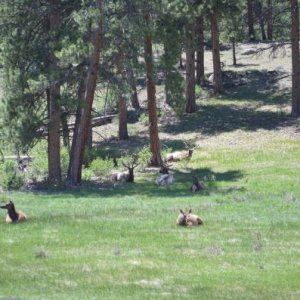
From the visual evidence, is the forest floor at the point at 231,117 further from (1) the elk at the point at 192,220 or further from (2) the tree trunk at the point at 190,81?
(1) the elk at the point at 192,220

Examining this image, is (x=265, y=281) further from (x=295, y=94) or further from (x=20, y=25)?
(x=295, y=94)

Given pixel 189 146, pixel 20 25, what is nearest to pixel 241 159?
pixel 189 146

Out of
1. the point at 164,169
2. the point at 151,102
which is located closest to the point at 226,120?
the point at 151,102

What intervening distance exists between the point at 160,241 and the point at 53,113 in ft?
53.4

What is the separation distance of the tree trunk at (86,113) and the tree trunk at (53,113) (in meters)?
0.99

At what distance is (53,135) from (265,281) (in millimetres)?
20567

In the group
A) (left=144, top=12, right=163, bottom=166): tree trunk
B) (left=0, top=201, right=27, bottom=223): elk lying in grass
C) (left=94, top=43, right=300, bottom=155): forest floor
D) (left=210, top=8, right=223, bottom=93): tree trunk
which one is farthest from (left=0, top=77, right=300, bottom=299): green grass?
(left=210, top=8, right=223, bottom=93): tree trunk

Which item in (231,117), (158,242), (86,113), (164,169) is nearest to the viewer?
(158,242)

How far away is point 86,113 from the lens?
95.5 ft

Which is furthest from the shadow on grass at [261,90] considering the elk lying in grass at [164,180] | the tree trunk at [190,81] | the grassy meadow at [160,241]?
the elk lying in grass at [164,180]

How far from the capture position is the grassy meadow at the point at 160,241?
11117 millimetres

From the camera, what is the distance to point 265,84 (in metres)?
51.3

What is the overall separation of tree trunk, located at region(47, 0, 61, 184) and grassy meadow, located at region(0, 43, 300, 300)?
122 inches

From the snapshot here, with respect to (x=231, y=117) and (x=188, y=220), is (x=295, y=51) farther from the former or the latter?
(x=188, y=220)
